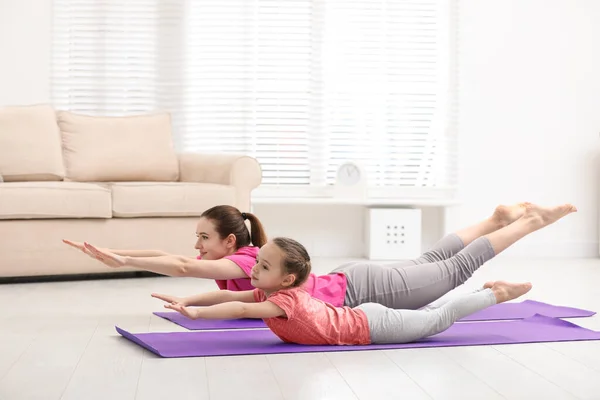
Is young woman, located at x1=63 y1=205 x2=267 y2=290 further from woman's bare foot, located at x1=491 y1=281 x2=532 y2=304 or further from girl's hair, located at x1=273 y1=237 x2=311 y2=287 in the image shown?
woman's bare foot, located at x1=491 y1=281 x2=532 y2=304

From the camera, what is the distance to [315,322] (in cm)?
268

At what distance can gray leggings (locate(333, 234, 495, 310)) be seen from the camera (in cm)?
302

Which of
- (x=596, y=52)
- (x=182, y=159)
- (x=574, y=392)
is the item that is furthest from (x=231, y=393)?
(x=596, y=52)

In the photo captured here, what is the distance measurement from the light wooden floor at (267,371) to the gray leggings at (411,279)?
1.25 feet

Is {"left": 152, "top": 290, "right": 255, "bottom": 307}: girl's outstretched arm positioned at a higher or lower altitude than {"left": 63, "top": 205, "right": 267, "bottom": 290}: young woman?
lower

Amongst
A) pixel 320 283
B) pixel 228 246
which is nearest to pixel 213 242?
pixel 228 246

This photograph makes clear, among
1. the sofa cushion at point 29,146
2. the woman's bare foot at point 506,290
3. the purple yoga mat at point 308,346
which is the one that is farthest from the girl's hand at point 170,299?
the sofa cushion at point 29,146

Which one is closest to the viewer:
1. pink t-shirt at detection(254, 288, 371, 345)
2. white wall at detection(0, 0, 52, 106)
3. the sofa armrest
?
pink t-shirt at detection(254, 288, 371, 345)

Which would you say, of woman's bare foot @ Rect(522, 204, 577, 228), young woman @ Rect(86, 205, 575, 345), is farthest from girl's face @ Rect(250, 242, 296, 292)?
woman's bare foot @ Rect(522, 204, 577, 228)

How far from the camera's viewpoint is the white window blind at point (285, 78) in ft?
19.4

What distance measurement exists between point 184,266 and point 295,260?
0.50 m

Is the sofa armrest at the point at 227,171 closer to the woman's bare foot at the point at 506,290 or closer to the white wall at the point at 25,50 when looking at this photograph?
the white wall at the point at 25,50

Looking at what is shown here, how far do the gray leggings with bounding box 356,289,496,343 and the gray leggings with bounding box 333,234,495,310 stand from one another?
0.83 feet

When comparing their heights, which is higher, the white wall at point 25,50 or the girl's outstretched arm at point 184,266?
the white wall at point 25,50
